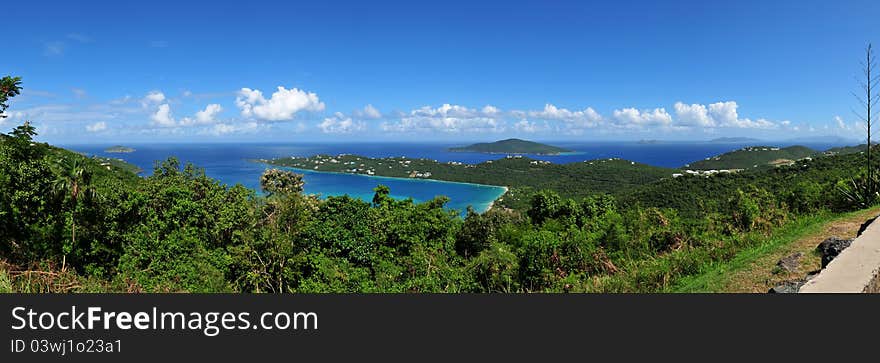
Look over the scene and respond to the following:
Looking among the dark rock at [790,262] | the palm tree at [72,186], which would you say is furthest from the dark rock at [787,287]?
the palm tree at [72,186]

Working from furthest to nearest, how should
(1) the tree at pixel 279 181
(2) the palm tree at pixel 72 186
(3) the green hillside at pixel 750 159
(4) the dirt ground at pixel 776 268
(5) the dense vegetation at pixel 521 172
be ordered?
(3) the green hillside at pixel 750 159 → (5) the dense vegetation at pixel 521 172 → (1) the tree at pixel 279 181 → (2) the palm tree at pixel 72 186 → (4) the dirt ground at pixel 776 268

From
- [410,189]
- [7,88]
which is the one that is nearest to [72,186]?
[7,88]

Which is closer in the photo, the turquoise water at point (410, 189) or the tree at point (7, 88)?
the tree at point (7, 88)

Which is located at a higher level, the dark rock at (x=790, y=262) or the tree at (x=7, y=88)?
the tree at (x=7, y=88)

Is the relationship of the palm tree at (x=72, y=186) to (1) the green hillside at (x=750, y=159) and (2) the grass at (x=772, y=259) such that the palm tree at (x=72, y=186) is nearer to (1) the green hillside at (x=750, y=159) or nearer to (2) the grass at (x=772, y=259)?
(2) the grass at (x=772, y=259)

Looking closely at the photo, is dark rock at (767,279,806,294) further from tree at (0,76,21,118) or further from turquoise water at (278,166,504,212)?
turquoise water at (278,166,504,212)

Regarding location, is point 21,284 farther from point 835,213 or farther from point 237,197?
point 237,197

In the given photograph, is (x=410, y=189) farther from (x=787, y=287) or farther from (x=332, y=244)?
(x=787, y=287)

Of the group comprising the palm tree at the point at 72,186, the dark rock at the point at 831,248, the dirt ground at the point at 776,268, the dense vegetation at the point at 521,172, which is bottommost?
the dense vegetation at the point at 521,172
